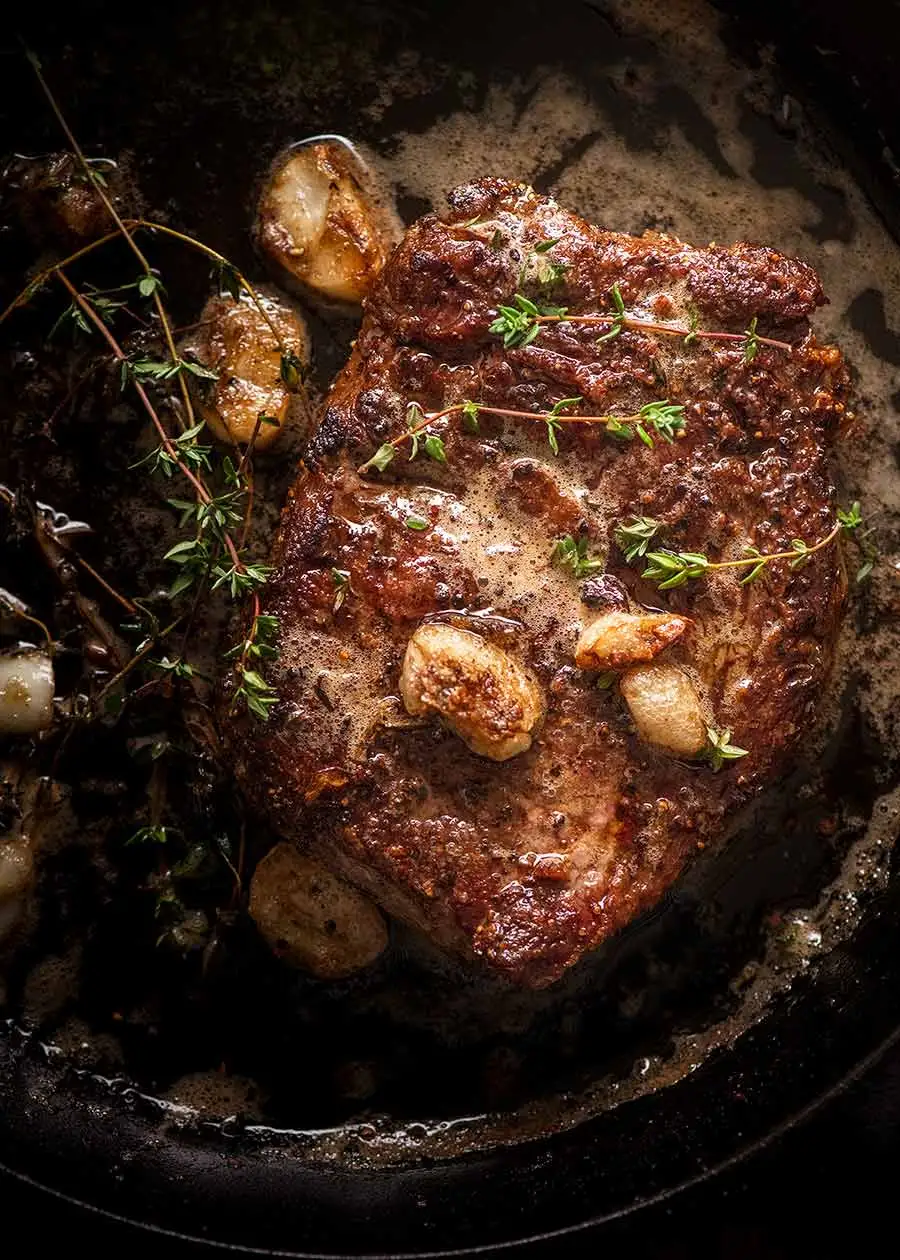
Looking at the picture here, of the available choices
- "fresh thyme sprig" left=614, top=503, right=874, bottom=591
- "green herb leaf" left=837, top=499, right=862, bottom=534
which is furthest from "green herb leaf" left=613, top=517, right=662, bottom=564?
"green herb leaf" left=837, top=499, right=862, bottom=534

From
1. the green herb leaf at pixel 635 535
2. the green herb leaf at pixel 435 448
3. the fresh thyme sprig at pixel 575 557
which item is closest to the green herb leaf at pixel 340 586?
the green herb leaf at pixel 435 448

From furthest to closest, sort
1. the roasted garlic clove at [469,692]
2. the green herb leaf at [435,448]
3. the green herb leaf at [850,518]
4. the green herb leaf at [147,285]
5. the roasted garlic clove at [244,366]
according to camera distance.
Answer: the roasted garlic clove at [244,366] < the green herb leaf at [850,518] < the green herb leaf at [147,285] < the green herb leaf at [435,448] < the roasted garlic clove at [469,692]

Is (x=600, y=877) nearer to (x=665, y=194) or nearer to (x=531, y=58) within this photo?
(x=665, y=194)

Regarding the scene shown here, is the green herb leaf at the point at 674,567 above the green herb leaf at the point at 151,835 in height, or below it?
above

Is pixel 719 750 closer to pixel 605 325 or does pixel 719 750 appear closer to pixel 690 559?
pixel 690 559

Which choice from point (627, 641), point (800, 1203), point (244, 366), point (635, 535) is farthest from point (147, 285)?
point (800, 1203)

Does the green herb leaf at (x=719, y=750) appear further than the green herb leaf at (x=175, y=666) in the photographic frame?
No

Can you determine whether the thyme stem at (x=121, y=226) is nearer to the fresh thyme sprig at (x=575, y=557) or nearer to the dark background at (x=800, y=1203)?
the fresh thyme sprig at (x=575, y=557)
